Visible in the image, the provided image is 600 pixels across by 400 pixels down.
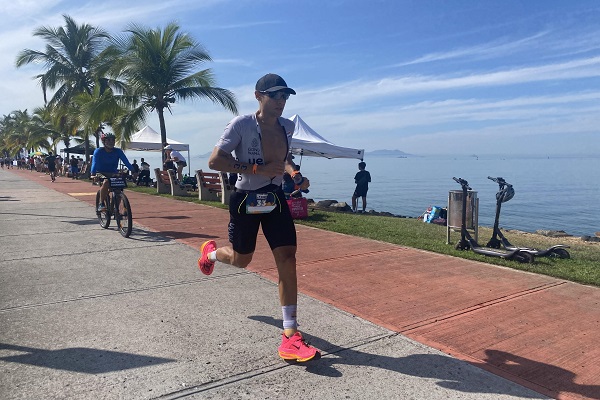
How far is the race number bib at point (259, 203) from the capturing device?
3449 mm

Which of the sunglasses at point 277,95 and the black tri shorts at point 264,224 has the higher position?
the sunglasses at point 277,95

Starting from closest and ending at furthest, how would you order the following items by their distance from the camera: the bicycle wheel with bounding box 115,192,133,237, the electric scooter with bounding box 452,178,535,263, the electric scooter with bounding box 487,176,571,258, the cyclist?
1. the electric scooter with bounding box 452,178,535,263
2. the electric scooter with bounding box 487,176,571,258
3. the bicycle wheel with bounding box 115,192,133,237
4. the cyclist

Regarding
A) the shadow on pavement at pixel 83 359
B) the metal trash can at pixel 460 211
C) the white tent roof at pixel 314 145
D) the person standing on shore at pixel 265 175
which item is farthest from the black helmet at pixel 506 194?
the white tent roof at pixel 314 145

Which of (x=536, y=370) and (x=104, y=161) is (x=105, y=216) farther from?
(x=536, y=370)

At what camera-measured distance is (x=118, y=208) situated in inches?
327

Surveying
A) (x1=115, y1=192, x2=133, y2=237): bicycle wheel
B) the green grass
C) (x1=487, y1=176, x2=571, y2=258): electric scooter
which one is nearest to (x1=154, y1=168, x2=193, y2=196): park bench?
the green grass

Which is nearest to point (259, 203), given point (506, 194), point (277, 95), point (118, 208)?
point (277, 95)

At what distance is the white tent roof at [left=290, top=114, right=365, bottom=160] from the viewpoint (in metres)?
17.4

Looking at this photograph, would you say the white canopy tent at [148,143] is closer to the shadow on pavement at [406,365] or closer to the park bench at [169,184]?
the park bench at [169,184]

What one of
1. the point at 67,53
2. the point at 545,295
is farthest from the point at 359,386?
the point at 67,53

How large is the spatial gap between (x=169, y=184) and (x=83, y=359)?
14.8 metres

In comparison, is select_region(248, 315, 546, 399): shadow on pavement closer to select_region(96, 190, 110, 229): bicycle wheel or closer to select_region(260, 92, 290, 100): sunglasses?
select_region(260, 92, 290, 100): sunglasses

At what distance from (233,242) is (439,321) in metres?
1.82

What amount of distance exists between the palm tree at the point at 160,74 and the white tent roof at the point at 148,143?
367cm
